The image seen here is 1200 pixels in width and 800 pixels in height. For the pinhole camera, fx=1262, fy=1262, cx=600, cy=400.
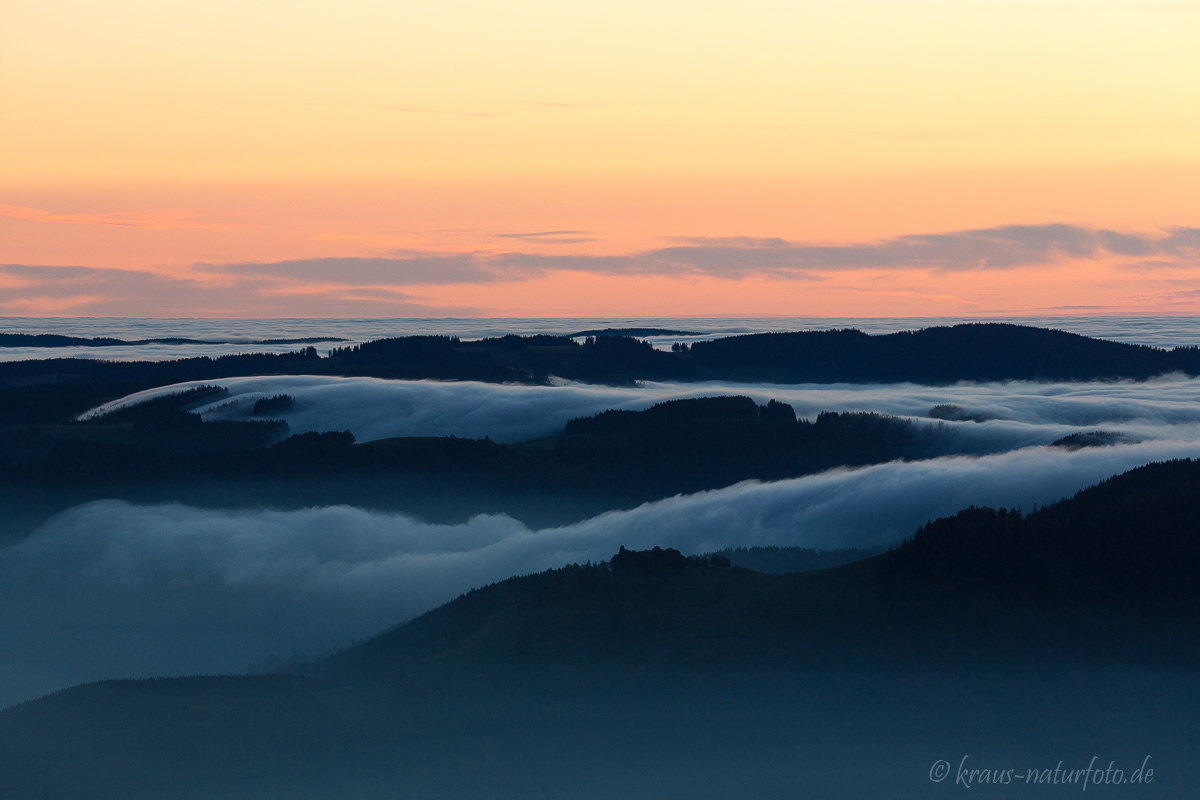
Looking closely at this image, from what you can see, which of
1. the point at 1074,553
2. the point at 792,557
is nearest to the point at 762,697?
the point at 1074,553

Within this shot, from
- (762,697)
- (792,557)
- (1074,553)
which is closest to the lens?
(762,697)

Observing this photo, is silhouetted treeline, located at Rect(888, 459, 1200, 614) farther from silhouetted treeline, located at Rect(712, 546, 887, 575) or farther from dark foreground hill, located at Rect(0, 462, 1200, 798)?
silhouetted treeline, located at Rect(712, 546, 887, 575)

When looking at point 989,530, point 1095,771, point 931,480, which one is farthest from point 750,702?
point 931,480

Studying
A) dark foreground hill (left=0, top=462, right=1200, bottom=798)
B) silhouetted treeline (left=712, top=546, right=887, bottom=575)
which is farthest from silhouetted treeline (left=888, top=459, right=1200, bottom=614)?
silhouetted treeline (left=712, top=546, right=887, bottom=575)

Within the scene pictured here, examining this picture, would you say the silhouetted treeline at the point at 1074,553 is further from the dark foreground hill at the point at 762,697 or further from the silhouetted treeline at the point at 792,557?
the silhouetted treeline at the point at 792,557

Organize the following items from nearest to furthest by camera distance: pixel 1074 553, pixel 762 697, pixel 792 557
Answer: pixel 762 697, pixel 1074 553, pixel 792 557

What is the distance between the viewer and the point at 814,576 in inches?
3354

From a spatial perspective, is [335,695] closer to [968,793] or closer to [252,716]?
[252,716]

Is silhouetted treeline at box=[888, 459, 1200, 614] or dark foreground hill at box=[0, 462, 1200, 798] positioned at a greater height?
silhouetted treeline at box=[888, 459, 1200, 614]

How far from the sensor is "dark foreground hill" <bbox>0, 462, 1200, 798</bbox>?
67500 millimetres

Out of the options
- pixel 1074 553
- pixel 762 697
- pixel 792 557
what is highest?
pixel 1074 553

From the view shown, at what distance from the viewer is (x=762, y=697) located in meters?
74.2

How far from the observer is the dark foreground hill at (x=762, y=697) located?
6750 centimetres

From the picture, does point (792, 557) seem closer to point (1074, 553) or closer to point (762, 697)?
point (1074, 553)
